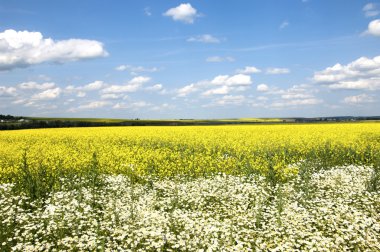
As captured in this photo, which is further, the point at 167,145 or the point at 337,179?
the point at 167,145

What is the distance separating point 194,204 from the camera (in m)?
10.7

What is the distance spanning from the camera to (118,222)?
29.9 ft

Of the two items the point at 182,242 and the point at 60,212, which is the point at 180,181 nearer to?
the point at 60,212

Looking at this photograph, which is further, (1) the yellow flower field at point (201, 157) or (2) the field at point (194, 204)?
(1) the yellow flower field at point (201, 157)

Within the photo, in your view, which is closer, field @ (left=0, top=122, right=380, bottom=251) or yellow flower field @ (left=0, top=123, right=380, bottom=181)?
field @ (left=0, top=122, right=380, bottom=251)

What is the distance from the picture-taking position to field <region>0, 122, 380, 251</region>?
7.38 m

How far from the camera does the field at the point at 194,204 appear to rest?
7.38m

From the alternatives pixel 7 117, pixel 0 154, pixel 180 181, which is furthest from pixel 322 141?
pixel 7 117

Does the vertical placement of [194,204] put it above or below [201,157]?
below

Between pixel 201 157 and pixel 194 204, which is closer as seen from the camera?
pixel 194 204

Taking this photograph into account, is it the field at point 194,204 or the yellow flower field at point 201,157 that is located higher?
the yellow flower field at point 201,157

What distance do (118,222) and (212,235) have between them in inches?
120

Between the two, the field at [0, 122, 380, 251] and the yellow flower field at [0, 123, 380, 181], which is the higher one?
the yellow flower field at [0, 123, 380, 181]

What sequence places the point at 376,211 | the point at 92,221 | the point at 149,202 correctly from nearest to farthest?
the point at 92,221 < the point at 376,211 < the point at 149,202
